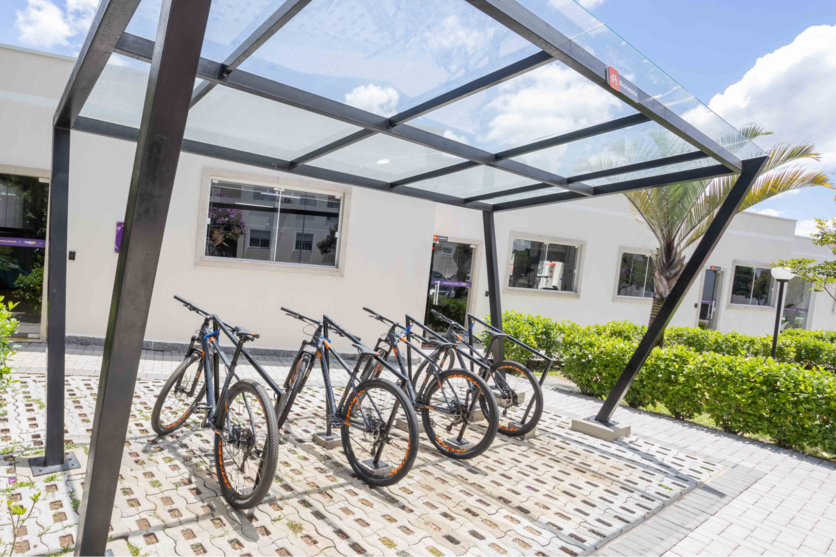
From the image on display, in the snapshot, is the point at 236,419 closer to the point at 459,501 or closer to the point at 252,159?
the point at 459,501

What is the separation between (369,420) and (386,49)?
243 cm

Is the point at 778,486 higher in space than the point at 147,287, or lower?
lower

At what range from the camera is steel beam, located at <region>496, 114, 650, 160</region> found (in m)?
3.52

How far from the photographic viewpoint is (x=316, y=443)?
430cm

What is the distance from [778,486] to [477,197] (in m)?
4.05

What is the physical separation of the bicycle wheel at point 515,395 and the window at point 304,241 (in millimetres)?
4815

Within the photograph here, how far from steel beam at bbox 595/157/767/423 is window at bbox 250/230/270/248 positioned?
19.4ft

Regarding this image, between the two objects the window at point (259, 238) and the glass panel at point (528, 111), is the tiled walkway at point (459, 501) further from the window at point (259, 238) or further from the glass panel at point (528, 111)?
the window at point (259, 238)

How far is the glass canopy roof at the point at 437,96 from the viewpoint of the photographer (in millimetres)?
2555

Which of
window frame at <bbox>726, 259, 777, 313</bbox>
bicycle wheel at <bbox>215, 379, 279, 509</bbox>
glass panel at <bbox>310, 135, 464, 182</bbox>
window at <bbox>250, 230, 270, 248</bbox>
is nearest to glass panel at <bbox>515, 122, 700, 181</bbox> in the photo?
glass panel at <bbox>310, 135, 464, 182</bbox>

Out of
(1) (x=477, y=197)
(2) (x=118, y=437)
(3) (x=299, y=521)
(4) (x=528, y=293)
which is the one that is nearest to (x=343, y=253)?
(1) (x=477, y=197)

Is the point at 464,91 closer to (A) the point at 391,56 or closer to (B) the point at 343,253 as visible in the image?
(A) the point at 391,56

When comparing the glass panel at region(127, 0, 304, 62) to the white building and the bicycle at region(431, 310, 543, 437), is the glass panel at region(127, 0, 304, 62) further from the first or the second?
the bicycle at region(431, 310, 543, 437)

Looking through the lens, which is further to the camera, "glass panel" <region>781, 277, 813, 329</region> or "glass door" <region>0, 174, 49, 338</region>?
"glass panel" <region>781, 277, 813, 329</region>
